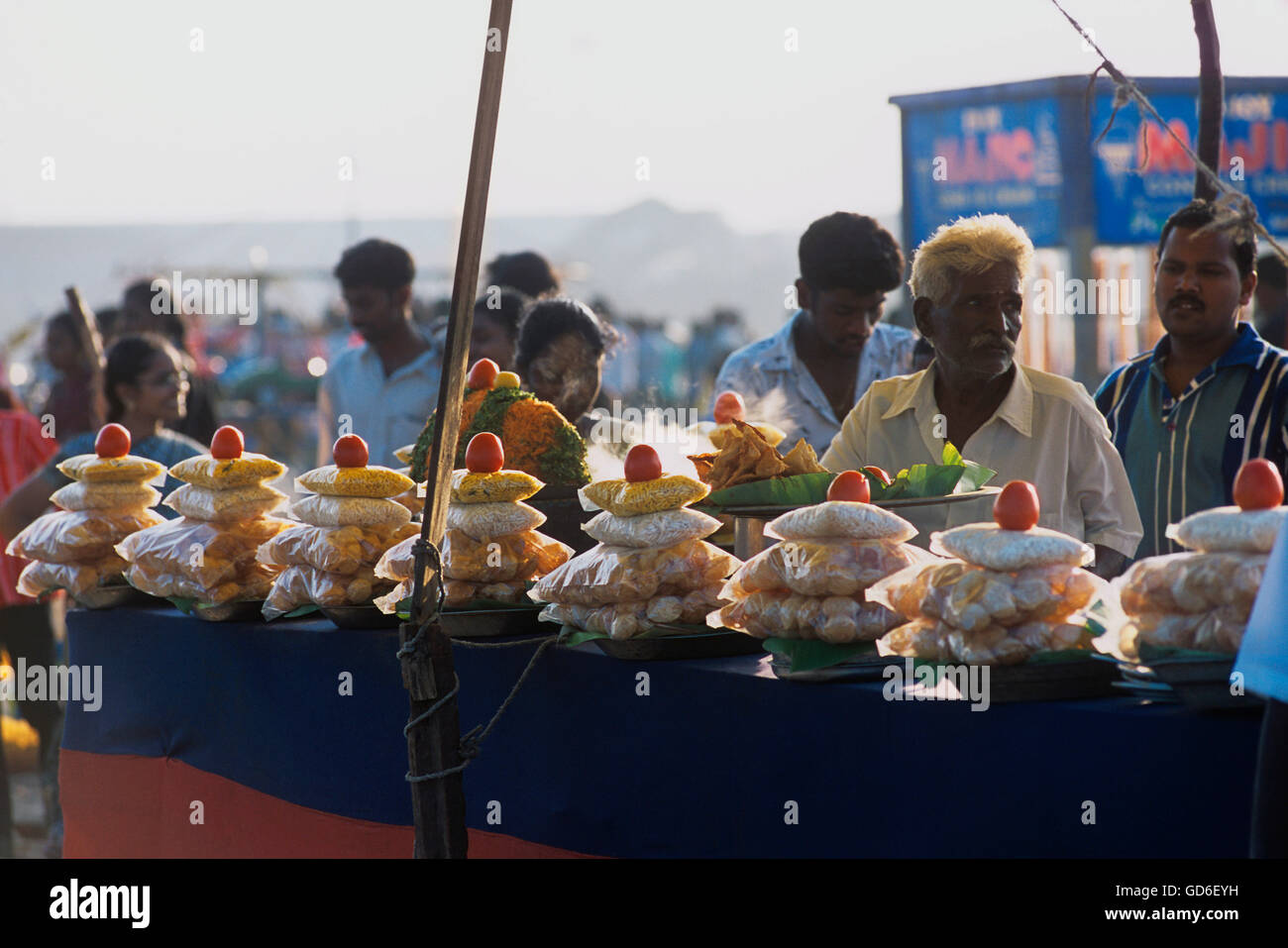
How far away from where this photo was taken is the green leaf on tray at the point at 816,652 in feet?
6.82

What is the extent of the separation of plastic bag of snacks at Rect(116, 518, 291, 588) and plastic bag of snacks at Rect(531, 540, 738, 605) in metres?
1.01

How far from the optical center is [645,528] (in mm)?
2406

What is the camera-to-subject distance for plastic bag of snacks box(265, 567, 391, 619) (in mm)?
2887

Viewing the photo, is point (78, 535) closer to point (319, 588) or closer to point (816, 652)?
point (319, 588)

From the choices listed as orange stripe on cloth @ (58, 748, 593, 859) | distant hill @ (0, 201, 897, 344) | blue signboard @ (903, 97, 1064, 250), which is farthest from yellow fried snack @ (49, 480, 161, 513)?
distant hill @ (0, 201, 897, 344)

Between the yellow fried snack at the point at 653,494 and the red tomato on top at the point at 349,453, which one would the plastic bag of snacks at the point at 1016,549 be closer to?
the yellow fried snack at the point at 653,494

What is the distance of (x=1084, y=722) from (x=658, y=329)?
14.9 meters


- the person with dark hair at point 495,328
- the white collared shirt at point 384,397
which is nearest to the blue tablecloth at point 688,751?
the person with dark hair at point 495,328

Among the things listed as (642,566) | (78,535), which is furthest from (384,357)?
(642,566)

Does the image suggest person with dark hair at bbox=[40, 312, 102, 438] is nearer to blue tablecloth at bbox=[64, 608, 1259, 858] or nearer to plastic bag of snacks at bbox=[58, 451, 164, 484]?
plastic bag of snacks at bbox=[58, 451, 164, 484]

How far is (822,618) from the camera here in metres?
2.11

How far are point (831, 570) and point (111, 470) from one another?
209 centimetres

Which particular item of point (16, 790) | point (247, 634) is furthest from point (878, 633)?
point (16, 790)
